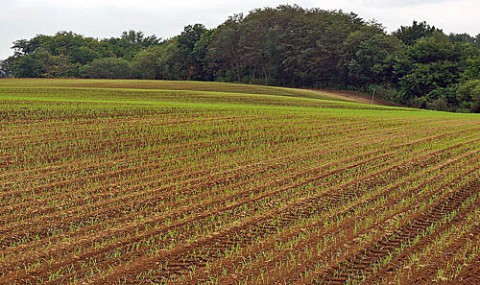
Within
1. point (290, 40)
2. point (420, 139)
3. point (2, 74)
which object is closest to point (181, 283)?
point (420, 139)

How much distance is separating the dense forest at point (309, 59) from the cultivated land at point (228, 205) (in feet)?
145

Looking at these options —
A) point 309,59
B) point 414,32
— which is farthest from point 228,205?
point 414,32

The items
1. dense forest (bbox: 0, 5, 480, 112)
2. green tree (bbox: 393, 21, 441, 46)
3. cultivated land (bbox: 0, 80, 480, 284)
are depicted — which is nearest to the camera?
cultivated land (bbox: 0, 80, 480, 284)

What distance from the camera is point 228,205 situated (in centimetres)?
947

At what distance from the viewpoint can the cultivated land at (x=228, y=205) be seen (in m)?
6.48

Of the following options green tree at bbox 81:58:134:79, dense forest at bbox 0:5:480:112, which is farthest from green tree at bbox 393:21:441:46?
green tree at bbox 81:58:134:79

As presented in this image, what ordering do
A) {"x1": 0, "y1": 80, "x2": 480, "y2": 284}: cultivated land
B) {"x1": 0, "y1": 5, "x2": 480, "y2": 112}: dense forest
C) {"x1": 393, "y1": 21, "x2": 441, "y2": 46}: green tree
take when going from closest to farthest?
{"x1": 0, "y1": 80, "x2": 480, "y2": 284}: cultivated land, {"x1": 0, "y1": 5, "x2": 480, "y2": 112}: dense forest, {"x1": 393, "y1": 21, "x2": 441, "y2": 46}: green tree

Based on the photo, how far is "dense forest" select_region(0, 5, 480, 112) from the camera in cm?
6228

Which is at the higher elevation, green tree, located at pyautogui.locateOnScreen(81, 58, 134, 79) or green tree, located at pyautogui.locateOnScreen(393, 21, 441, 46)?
green tree, located at pyautogui.locateOnScreen(393, 21, 441, 46)

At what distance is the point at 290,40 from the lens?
251ft

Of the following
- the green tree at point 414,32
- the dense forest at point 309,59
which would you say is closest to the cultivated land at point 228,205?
the dense forest at point 309,59

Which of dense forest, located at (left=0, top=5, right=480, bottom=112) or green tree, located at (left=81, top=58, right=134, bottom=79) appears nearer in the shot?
dense forest, located at (left=0, top=5, right=480, bottom=112)

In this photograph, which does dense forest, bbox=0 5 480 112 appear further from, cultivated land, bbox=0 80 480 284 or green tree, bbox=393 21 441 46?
cultivated land, bbox=0 80 480 284

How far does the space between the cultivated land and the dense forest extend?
145 feet
